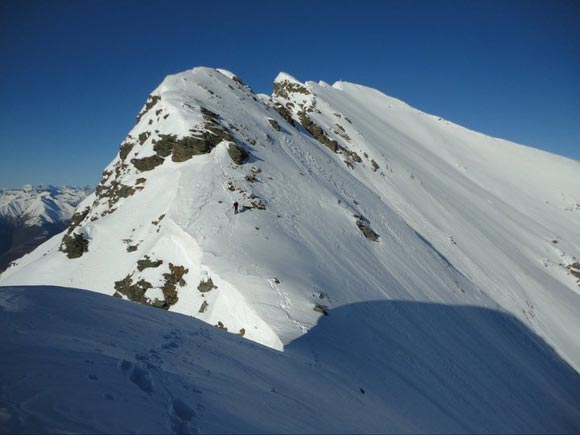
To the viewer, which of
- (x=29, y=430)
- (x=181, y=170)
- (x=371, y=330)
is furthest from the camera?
(x=181, y=170)

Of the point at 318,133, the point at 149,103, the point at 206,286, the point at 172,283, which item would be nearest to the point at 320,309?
the point at 206,286

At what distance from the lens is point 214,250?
1447 cm

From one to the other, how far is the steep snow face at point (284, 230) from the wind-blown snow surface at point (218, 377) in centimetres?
190

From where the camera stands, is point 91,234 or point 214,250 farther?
point 91,234

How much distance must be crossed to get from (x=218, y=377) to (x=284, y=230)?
→ 41.1 feet

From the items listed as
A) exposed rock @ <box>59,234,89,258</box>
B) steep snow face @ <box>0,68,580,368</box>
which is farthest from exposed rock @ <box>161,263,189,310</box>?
exposed rock @ <box>59,234,89,258</box>

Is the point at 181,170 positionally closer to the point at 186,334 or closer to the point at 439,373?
the point at 186,334

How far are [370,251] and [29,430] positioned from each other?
20.4 meters

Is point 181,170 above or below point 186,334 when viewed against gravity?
above

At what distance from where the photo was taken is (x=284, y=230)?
18344 mm

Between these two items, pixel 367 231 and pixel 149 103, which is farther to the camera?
pixel 149 103

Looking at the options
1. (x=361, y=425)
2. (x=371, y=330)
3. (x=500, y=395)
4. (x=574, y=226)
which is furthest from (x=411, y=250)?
(x=574, y=226)

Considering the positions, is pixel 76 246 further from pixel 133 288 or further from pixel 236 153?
pixel 236 153

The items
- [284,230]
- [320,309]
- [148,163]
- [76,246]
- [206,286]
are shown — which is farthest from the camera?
[148,163]
